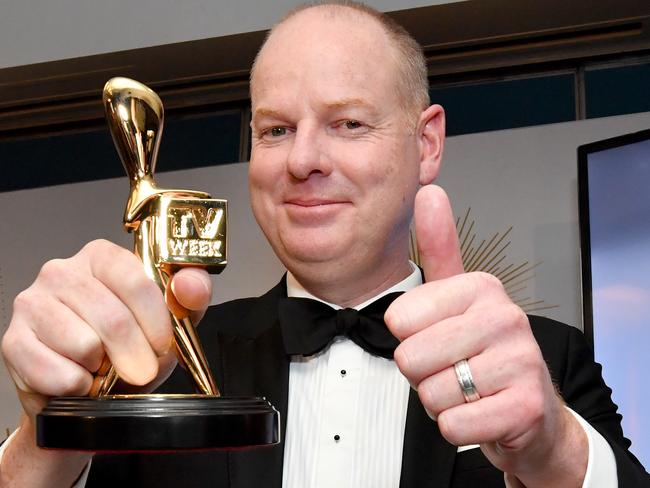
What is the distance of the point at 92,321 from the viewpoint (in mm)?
949

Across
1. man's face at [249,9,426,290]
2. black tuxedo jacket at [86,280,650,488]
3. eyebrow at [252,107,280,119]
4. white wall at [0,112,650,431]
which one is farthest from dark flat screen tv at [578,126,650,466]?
eyebrow at [252,107,280,119]

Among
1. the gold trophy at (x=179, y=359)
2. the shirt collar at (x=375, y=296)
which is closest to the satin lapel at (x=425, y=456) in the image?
the shirt collar at (x=375, y=296)

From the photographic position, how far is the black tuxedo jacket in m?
1.33

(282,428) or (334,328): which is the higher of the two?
(334,328)

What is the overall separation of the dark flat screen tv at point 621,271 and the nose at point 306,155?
3.51 feet

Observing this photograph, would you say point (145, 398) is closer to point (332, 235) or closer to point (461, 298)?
point (461, 298)

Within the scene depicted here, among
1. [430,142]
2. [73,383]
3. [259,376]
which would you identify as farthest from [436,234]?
[430,142]

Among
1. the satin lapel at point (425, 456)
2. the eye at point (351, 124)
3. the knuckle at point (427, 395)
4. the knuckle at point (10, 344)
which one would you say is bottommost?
the satin lapel at point (425, 456)

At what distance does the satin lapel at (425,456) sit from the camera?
131 cm

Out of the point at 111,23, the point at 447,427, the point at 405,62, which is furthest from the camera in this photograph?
the point at 111,23

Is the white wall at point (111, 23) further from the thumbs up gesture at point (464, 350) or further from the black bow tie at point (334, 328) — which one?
the thumbs up gesture at point (464, 350)

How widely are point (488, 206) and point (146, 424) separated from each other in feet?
5.81

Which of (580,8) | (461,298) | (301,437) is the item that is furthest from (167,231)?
(580,8)

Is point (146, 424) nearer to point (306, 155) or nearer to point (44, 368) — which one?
point (44, 368)
